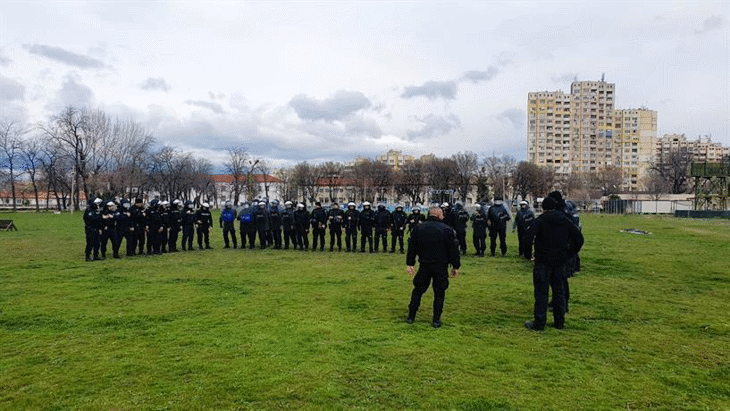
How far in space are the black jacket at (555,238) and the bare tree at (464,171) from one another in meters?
77.2

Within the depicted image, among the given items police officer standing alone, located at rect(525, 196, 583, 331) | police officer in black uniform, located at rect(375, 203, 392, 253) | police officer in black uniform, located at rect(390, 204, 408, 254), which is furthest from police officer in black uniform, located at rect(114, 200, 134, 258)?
police officer standing alone, located at rect(525, 196, 583, 331)

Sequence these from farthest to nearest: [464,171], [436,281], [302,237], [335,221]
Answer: [464,171] < [302,237] < [335,221] < [436,281]

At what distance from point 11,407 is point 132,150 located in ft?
224

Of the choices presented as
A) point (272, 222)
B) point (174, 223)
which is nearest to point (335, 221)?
point (272, 222)

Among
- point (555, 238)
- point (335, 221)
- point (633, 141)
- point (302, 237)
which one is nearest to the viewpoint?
point (555, 238)

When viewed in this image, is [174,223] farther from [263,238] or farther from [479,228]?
[479,228]

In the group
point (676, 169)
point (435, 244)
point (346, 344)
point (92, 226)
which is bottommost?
point (346, 344)

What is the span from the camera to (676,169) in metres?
92.9

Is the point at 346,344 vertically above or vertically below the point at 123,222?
below

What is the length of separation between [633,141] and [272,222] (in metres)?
148

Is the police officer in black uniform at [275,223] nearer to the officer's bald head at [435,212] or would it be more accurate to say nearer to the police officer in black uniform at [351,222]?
the police officer in black uniform at [351,222]

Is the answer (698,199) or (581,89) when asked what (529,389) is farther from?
(581,89)

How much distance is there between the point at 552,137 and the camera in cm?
13800

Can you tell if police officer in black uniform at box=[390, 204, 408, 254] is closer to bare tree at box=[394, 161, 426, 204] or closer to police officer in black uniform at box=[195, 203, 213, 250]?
police officer in black uniform at box=[195, 203, 213, 250]
